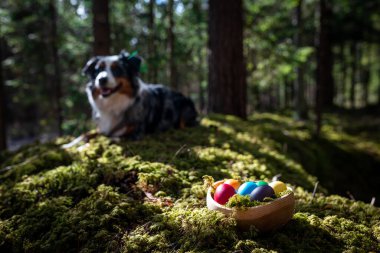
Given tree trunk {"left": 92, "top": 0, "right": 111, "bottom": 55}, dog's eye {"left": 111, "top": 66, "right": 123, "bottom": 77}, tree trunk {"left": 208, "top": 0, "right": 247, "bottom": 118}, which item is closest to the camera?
dog's eye {"left": 111, "top": 66, "right": 123, "bottom": 77}

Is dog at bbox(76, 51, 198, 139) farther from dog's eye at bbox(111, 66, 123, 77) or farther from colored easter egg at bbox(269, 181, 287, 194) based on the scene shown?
colored easter egg at bbox(269, 181, 287, 194)

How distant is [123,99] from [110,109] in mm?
242

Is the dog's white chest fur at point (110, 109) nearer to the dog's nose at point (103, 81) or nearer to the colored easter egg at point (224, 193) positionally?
the dog's nose at point (103, 81)

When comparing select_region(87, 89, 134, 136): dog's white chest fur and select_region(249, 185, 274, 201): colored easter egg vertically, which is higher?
select_region(87, 89, 134, 136): dog's white chest fur

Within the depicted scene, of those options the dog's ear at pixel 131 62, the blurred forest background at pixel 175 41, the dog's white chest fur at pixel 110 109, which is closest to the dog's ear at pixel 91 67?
the dog's white chest fur at pixel 110 109

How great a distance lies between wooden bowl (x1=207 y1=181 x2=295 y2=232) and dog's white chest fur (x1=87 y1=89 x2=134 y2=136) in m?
2.94

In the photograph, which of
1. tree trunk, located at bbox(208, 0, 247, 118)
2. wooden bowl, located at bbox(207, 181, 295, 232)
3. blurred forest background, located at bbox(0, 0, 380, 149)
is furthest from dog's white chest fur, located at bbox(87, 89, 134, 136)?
tree trunk, located at bbox(208, 0, 247, 118)

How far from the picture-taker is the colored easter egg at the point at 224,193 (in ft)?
7.98

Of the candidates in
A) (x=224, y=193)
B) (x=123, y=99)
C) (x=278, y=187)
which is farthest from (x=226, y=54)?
(x=224, y=193)

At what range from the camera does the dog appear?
15.6 feet

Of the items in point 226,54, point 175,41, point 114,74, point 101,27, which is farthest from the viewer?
point 175,41

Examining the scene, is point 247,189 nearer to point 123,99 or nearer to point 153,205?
point 153,205

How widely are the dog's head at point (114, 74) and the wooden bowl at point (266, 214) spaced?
2846 millimetres

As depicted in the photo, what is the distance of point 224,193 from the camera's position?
8.02 ft
